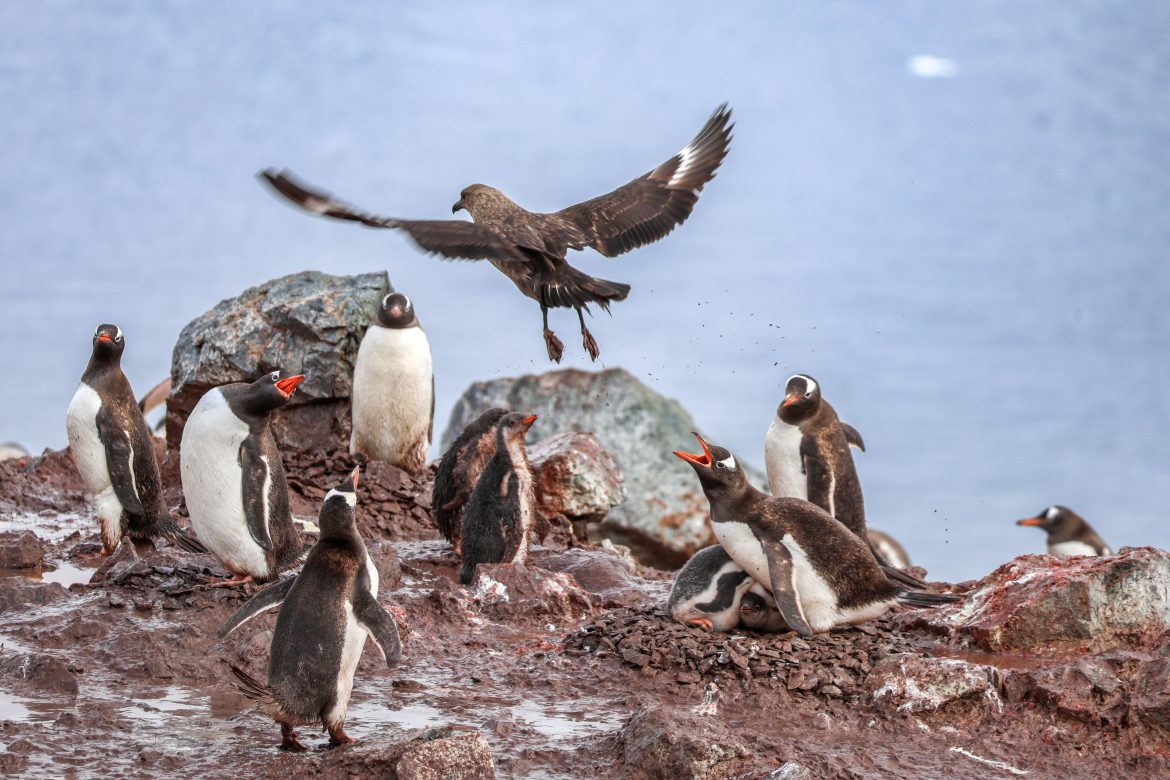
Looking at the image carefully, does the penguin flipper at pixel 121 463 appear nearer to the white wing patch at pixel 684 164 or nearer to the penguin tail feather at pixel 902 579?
the white wing patch at pixel 684 164

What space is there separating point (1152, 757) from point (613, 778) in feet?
8.45

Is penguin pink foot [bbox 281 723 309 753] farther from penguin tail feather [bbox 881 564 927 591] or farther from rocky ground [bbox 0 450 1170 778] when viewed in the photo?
penguin tail feather [bbox 881 564 927 591]

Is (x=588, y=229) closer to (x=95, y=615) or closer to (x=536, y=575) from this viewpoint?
(x=536, y=575)

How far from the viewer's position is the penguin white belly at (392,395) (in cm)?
1151

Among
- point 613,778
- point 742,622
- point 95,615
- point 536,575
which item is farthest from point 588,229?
point 613,778

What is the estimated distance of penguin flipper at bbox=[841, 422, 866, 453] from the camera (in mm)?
9500

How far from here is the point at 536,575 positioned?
836cm

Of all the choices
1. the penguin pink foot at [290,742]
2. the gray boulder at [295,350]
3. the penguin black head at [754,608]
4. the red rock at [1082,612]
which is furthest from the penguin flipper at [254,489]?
the gray boulder at [295,350]

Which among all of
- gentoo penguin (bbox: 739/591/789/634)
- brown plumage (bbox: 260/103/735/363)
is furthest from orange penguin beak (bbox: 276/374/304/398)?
gentoo penguin (bbox: 739/591/789/634)

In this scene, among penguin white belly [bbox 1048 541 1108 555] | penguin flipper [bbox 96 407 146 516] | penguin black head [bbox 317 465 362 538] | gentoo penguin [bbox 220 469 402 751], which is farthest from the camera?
penguin white belly [bbox 1048 541 1108 555]

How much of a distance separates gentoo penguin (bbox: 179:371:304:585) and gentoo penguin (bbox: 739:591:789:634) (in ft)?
8.86

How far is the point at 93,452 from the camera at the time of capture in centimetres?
918

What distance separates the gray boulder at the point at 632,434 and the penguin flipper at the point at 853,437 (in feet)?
16.8

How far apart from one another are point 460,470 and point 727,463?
10.1 feet
